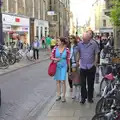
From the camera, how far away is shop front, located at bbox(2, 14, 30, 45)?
115ft

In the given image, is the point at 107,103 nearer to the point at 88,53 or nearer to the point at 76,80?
the point at 88,53

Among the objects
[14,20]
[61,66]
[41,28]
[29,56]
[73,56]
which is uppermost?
[14,20]

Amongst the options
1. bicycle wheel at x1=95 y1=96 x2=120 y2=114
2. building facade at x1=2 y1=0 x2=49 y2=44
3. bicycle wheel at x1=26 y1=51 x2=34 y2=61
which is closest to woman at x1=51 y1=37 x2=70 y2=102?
bicycle wheel at x1=95 y1=96 x2=120 y2=114

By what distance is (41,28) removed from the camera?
2052 inches

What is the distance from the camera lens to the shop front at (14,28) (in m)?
35.1

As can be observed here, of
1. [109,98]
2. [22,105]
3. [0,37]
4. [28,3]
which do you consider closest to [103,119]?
[109,98]

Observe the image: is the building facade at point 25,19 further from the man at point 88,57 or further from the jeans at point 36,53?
the man at point 88,57


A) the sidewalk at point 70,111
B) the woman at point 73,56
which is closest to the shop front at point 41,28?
the woman at point 73,56

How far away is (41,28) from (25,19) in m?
9.62

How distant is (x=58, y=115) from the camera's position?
766cm

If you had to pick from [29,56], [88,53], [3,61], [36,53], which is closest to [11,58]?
[3,61]

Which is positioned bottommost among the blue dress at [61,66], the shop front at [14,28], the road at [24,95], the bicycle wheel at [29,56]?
the road at [24,95]

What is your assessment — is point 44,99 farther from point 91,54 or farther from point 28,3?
point 28,3

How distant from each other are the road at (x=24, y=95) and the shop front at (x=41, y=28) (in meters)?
34.2
